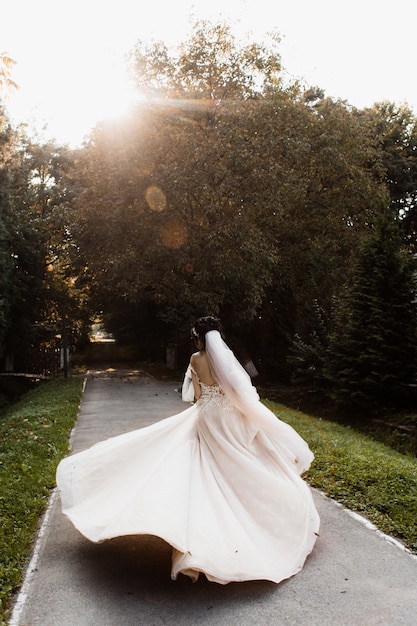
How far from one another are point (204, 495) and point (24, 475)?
13.8 feet

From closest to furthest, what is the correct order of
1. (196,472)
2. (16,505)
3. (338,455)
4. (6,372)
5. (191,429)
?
1. (196,472)
2. (191,429)
3. (16,505)
4. (338,455)
5. (6,372)

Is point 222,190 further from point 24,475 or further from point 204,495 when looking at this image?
point 204,495

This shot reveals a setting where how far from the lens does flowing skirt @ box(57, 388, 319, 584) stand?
14.2ft

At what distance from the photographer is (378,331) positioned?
14539 mm

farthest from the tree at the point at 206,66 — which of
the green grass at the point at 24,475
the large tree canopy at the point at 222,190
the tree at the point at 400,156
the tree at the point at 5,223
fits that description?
the green grass at the point at 24,475

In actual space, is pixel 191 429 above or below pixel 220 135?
below

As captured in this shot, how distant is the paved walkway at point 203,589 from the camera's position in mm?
3990

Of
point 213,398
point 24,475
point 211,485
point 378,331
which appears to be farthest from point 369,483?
point 378,331

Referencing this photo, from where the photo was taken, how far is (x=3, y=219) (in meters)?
23.8

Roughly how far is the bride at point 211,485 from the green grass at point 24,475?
26.0 inches

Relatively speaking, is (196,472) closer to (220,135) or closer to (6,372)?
(220,135)

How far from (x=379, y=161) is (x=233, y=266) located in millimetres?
13257

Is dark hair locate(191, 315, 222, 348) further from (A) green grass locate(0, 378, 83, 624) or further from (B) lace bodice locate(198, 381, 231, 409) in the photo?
(A) green grass locate(0, 378, 83, 624)

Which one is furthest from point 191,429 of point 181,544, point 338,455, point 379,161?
point 379,161
